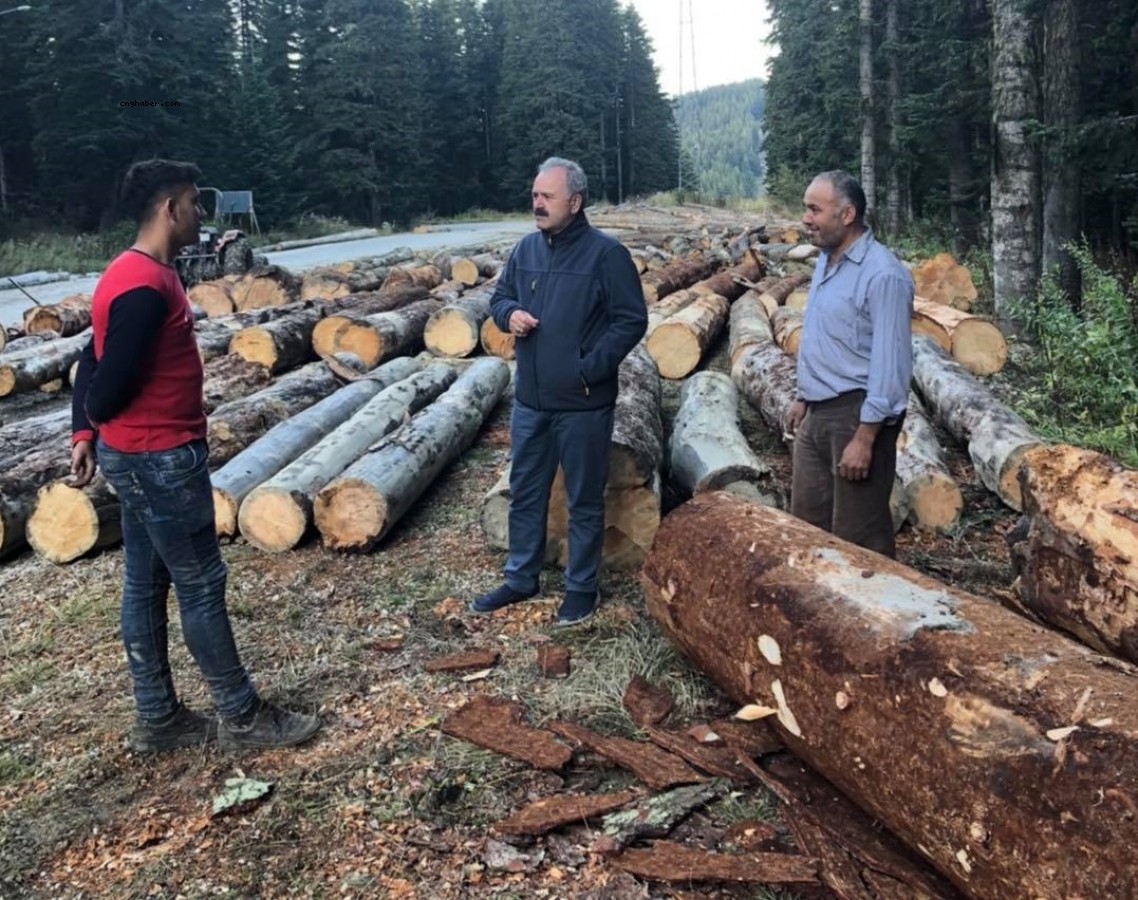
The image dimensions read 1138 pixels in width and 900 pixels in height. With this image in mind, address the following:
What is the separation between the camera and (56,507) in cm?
560

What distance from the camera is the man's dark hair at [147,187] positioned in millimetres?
3283

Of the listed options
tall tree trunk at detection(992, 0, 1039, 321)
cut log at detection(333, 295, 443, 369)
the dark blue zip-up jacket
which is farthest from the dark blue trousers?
tall tree trunk at detection(992, 0, 1039, 321)

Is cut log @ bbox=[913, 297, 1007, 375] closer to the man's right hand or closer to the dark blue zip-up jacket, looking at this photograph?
the man's right hand

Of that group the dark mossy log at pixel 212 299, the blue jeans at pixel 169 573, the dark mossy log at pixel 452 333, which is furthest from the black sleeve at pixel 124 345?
the dark mossy log at pixel 212 299

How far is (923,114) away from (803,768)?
16.7m

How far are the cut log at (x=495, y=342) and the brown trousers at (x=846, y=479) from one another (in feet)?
21.2

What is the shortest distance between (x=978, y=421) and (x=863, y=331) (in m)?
3.10

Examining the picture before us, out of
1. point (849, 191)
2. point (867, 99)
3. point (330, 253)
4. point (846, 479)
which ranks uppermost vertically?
point (867, 99)

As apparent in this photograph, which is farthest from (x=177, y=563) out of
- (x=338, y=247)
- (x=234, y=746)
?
(x=338, y=247)

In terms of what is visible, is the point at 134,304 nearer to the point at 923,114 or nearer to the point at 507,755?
the point at 507,755

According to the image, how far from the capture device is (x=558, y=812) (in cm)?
307

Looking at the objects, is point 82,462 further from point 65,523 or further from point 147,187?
point 65,523

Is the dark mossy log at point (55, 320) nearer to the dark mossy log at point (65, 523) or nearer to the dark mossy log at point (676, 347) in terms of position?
the dark mossy log at point (65, 523)

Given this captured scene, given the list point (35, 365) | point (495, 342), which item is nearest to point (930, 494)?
point (495, 342)
